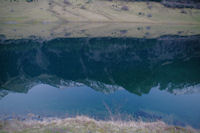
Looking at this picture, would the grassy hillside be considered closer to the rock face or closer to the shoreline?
the rock face

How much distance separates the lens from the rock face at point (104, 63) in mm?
23370

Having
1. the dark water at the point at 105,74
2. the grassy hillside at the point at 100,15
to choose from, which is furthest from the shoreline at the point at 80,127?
the grassy hillside at the point at 100,15

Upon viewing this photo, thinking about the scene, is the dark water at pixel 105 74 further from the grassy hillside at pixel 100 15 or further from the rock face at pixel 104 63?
the grassy hillside at pixel 100 15

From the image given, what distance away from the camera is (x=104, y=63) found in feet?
106

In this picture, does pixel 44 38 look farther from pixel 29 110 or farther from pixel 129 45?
pixel 29 110

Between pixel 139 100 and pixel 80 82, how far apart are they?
839cm

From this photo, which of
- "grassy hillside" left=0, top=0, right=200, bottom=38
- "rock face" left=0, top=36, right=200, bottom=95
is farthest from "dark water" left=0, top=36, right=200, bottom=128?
"grassy hillside" left=0, top=0, right=200, bottom=38

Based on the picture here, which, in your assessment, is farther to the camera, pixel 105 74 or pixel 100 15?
pixel 100 15

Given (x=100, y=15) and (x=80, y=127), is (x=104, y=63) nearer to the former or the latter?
(x=80, y=127)


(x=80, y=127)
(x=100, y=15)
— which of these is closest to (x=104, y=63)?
(x=80, y=127)

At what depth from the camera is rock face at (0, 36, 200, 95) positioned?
23.4 meters

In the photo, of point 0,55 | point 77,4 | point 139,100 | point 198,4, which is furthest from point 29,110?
point 198,4

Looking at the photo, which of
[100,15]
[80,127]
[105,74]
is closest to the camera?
[80,127]

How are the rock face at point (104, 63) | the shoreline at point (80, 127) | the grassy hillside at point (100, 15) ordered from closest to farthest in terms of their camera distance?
the shoreline at point (80, 127) < the rock face at point (104, 63) < the grassy hillside at point (100, 15)
